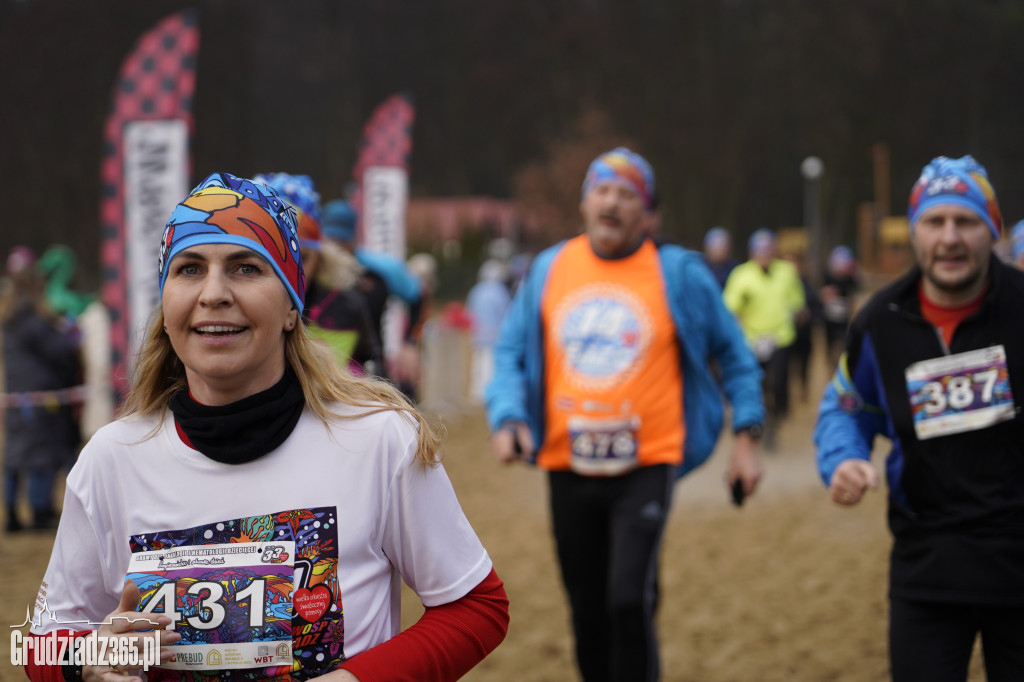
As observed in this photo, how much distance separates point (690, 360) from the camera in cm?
404

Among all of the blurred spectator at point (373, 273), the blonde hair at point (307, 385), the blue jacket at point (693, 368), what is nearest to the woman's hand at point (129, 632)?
the blonde hair at point (307, 385)

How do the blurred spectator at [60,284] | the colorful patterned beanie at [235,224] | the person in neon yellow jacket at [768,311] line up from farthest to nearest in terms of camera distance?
the person in neon yellow jacket at [768,311], the blurred spectator at [60,284], the colorful patterned beanie at [235,224]

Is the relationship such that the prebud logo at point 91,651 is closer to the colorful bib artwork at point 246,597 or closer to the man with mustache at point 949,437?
the colorful bib artwork at point 246,597

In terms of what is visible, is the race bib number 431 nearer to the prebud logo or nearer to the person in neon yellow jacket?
the prebud logo

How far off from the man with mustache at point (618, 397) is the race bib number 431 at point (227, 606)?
2.23 metres

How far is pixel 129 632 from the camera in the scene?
1.69 meters

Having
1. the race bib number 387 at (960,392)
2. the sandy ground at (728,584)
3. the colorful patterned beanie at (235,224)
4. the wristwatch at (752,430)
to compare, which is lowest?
the sandy ground at (728,584)

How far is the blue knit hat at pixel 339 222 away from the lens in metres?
5.69

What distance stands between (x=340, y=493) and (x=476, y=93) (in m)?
53.1

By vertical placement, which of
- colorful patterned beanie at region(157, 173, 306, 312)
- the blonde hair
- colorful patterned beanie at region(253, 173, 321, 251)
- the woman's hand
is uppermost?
colorful patterned beanie at region(253, 173, 321, 251)

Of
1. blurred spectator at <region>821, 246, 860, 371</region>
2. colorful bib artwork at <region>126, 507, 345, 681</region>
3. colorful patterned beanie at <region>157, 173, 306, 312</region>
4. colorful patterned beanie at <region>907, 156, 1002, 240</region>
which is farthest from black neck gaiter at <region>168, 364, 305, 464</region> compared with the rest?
blurred spectator at <region>821, 246, 860, 371</region>

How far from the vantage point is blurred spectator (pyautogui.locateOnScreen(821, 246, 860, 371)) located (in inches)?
624

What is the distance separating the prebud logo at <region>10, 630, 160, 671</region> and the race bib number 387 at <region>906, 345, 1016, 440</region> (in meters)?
2.15

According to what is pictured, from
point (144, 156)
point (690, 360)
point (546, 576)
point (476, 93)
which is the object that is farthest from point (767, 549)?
point (476, 93)
